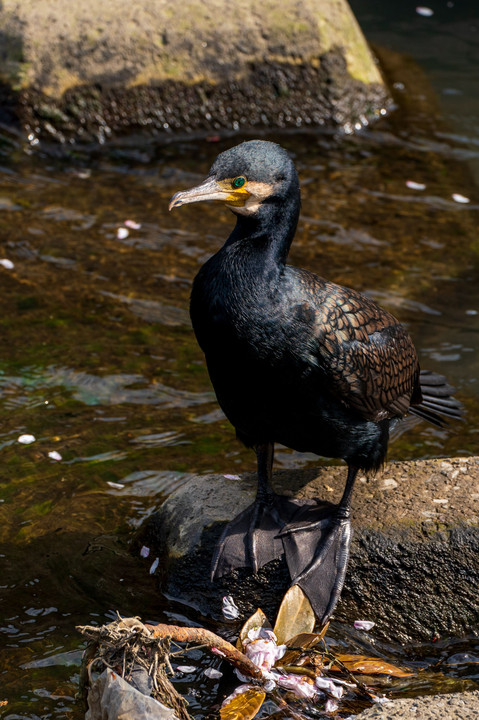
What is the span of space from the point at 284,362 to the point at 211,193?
0.66 meters

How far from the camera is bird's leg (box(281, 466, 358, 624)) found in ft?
12.1

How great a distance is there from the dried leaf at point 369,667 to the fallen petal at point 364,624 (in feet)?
0.62

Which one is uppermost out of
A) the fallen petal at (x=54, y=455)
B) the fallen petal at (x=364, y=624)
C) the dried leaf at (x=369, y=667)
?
the dried leaf at (x=369, y=667)

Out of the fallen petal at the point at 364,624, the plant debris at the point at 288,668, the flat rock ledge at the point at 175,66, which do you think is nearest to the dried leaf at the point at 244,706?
the plant debris at the point at 288,668

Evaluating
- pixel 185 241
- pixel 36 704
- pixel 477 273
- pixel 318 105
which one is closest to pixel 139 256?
pixel 185 241

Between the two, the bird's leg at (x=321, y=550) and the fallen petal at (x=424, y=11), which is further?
the fallen petal at (x=424, y=11)

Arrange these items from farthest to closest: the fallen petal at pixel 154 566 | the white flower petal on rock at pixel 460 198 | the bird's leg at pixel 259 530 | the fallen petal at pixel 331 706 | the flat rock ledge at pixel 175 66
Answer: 1. the flat rock ledge at pixel 175 66
2. the white flower petal on rock at pixel 460 198
3. the fallen petal at pixel 154 566
4. the bird's leg at pixel 259 530
5. the fallen petal at pixel 331 706

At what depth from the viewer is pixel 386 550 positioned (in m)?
3.73

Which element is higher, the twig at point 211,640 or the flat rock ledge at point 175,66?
the flat rock ledge at point 175,66

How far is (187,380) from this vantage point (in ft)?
18.0

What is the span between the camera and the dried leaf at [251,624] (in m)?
Result: 3.50

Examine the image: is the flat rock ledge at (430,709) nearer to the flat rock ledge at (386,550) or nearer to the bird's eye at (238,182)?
the flat rock ledge at (386,550)

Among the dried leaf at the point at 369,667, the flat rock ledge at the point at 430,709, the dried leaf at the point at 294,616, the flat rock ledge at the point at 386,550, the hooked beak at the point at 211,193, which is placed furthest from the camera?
the flat rock ledge at the point at 386,550

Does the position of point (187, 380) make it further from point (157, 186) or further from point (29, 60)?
point (29, 60)
